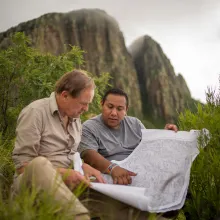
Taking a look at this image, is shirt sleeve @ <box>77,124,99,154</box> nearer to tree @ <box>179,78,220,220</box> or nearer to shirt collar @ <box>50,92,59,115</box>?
shirt collar @ <box>50,92,59,115</box>

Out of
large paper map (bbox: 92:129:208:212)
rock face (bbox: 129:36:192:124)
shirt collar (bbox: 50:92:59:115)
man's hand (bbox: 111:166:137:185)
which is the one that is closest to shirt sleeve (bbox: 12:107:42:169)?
shirt collar (bbox: 50:92:59:115)

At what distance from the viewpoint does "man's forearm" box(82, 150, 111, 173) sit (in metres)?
3.14

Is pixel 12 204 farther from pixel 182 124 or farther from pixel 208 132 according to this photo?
pixel 182 124

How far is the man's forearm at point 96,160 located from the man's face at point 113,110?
56cm

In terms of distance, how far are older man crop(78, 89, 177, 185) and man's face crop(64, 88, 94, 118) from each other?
56 cm

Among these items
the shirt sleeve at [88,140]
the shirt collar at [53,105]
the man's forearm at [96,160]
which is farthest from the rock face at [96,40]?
the shirt collar at [53,105]

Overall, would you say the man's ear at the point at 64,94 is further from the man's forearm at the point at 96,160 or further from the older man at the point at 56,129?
the man's forearm at the point at 96,160

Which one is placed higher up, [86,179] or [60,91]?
[60,91]

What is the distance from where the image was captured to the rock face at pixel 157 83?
57.2m

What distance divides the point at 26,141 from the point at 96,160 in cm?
86

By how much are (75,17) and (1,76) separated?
52.5 meters

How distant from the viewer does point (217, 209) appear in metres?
3.13

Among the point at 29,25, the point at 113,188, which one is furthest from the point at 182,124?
the point at 29,25

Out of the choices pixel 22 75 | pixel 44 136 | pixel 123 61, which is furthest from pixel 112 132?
pixel 123 61
